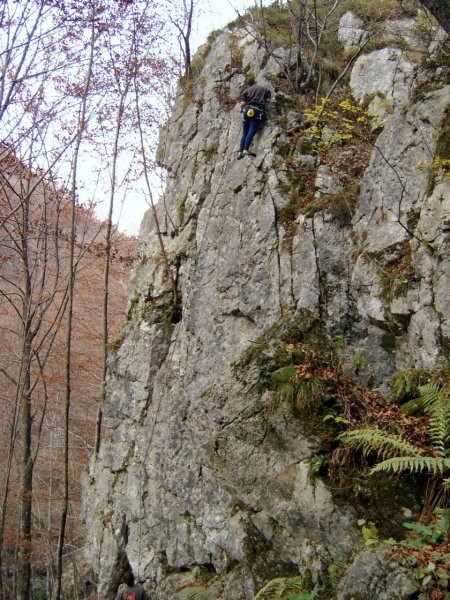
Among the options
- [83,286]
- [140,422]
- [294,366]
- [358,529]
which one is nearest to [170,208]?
[140,422]

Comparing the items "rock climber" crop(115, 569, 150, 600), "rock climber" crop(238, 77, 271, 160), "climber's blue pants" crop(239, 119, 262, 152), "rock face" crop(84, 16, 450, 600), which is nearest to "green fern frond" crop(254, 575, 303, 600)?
"rock face" crop(84, 16, 450, 600)

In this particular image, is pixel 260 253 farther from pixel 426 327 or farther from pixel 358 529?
pixel 358 529

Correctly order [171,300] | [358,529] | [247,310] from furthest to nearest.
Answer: [171,300]
[247,310]
[358,529]

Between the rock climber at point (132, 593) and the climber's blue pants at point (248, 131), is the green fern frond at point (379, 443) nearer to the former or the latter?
the rock climber at point (132, 593)

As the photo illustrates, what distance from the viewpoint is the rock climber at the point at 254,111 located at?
9.08m

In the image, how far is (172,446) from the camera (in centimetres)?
793

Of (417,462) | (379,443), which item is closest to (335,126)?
(379,443)

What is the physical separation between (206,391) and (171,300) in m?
2.63

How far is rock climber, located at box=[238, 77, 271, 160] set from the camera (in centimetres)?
908

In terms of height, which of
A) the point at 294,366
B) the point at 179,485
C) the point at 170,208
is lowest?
the point at 179,485

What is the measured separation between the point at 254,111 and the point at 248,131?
1.29 feet

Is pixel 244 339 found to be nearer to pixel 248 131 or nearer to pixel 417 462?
pixel 417 462

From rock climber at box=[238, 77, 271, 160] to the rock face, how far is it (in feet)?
0.69

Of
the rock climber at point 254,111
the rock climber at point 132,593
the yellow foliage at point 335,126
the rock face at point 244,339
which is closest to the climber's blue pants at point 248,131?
the rock climber at point 254,111
